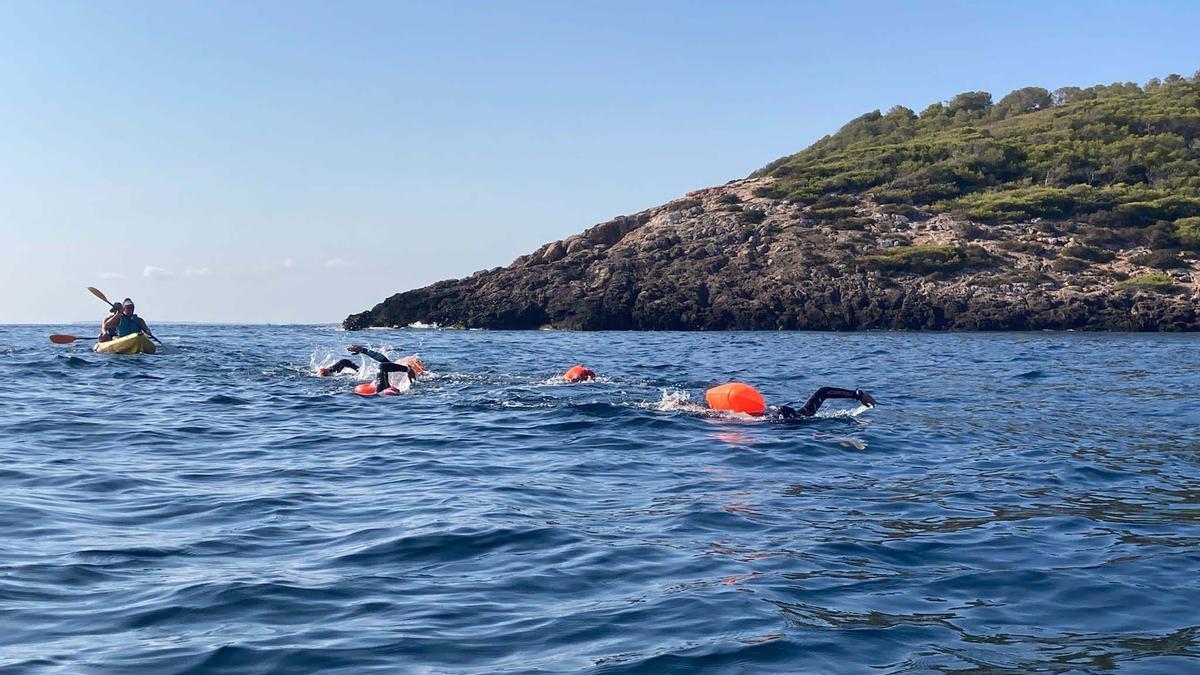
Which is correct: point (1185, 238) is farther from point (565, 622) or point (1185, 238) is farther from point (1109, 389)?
point (565, 622)

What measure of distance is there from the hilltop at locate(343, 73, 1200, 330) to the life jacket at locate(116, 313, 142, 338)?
28294 millimetres

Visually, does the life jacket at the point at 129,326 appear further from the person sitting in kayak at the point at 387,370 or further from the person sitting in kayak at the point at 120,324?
the person sitting in kayak at the point at 387,370

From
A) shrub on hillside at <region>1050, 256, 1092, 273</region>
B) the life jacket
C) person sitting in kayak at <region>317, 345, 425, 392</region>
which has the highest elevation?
shrub on hillside at <region>1050, 256, 1092, 273</region>

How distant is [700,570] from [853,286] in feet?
151

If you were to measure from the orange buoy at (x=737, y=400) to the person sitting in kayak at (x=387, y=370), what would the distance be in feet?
19.4

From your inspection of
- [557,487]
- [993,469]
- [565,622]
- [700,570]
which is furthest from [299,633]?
[993,469]

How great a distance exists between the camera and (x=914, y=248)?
2121 inches

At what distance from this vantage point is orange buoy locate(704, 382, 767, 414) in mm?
15125

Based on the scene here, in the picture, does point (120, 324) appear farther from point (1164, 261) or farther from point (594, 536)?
point (1164, 261)

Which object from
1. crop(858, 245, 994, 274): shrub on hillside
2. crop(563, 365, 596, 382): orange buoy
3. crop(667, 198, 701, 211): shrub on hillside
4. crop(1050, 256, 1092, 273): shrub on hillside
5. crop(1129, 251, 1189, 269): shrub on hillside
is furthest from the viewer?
crop(667, 198, 701, 211): shrub on hillside

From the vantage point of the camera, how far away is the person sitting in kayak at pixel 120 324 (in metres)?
27.3

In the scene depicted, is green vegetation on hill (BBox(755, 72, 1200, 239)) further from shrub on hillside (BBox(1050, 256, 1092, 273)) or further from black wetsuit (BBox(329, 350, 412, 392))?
black wetsuit (BBox(329, 350, 412, 392))

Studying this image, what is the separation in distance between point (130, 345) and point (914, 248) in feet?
133

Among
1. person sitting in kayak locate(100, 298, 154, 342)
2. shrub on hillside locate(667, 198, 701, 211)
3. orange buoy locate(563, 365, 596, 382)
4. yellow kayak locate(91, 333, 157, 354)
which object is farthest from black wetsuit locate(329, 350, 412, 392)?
shrub on hillside locate(667, 198, 701, 211)
